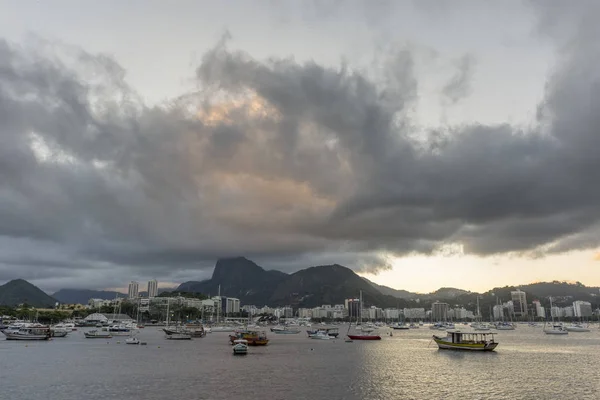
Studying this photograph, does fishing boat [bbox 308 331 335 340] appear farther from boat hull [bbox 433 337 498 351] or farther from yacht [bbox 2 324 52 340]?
yacht [bbox 2 324 52 340]

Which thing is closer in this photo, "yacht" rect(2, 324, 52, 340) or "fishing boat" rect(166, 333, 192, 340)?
"yacht" rect(2, 324, 52, 340)

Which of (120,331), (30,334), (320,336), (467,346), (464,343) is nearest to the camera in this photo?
(467,346)

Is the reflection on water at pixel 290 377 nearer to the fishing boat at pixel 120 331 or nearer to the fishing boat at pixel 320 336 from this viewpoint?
the fishing boat at pixel 320 336

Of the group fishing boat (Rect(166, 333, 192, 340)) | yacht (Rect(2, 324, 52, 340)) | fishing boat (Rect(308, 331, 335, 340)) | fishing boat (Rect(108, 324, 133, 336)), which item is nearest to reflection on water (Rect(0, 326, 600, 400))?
yacht (Rect(2, 324, 52, 340))

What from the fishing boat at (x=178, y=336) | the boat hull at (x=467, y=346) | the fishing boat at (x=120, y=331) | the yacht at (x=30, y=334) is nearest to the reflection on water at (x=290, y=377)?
the boat hull at (x=467, y=346)

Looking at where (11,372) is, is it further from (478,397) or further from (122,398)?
(478,397)

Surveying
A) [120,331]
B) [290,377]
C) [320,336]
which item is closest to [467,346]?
[290,377]

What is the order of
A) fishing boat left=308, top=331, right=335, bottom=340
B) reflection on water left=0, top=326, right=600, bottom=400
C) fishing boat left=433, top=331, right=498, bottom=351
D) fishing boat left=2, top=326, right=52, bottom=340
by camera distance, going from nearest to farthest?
reflection on water left=0, top=326, right=600, bottom=400
fishing boat left=433, top=331, right=498, bottom=351
fishing boat left=2, top=326, right=52, bottom=340
fishing boat left=308, top=331, right=335, bottom=340

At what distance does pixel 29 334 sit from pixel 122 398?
122860 millimetres

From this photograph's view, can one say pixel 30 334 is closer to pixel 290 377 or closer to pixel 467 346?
pixel 290 377

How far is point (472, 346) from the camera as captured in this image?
10656cm

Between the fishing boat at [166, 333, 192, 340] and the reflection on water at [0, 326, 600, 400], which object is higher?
the reflection on water at [0, 326, 600, 400]

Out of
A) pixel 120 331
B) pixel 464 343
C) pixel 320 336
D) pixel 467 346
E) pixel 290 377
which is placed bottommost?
pixel 320 336

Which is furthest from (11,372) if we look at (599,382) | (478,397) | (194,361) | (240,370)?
(599,382)
